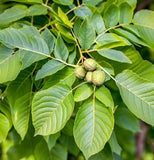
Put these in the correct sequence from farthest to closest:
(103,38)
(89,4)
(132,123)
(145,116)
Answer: (132,123), (89,4), (103,38), (145,116)

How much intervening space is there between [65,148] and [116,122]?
317 millimetres

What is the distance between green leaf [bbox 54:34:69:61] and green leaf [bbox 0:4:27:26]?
0.24 meters

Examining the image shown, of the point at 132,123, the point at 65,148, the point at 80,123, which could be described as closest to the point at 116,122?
the point at 132,123

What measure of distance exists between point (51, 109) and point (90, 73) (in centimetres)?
17

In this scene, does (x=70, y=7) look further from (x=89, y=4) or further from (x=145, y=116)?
(x=145, y=116)

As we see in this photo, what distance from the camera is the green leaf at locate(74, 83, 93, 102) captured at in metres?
0.76

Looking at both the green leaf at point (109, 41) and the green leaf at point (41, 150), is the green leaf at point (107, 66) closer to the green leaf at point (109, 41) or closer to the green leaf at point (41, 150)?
the green leaf at point (109, 41)

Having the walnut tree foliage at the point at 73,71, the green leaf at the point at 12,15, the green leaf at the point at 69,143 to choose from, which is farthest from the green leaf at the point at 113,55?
the green leaf at the point at 69,143

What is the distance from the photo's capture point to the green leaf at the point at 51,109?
718 millimetres

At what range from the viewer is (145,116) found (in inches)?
28.6

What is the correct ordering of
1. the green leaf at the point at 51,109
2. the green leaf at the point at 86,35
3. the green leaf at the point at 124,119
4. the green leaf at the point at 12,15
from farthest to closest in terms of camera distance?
the green leaf at the point at 124,119
the green leaf at the point at 12,15
the green leaf at the point at 86,35
the green leaf at the point at 51,109

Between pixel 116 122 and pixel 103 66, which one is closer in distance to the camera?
pixel 103 66

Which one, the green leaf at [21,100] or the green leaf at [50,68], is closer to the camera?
the green leaf at [50,68]

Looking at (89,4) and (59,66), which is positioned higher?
(89,4)
